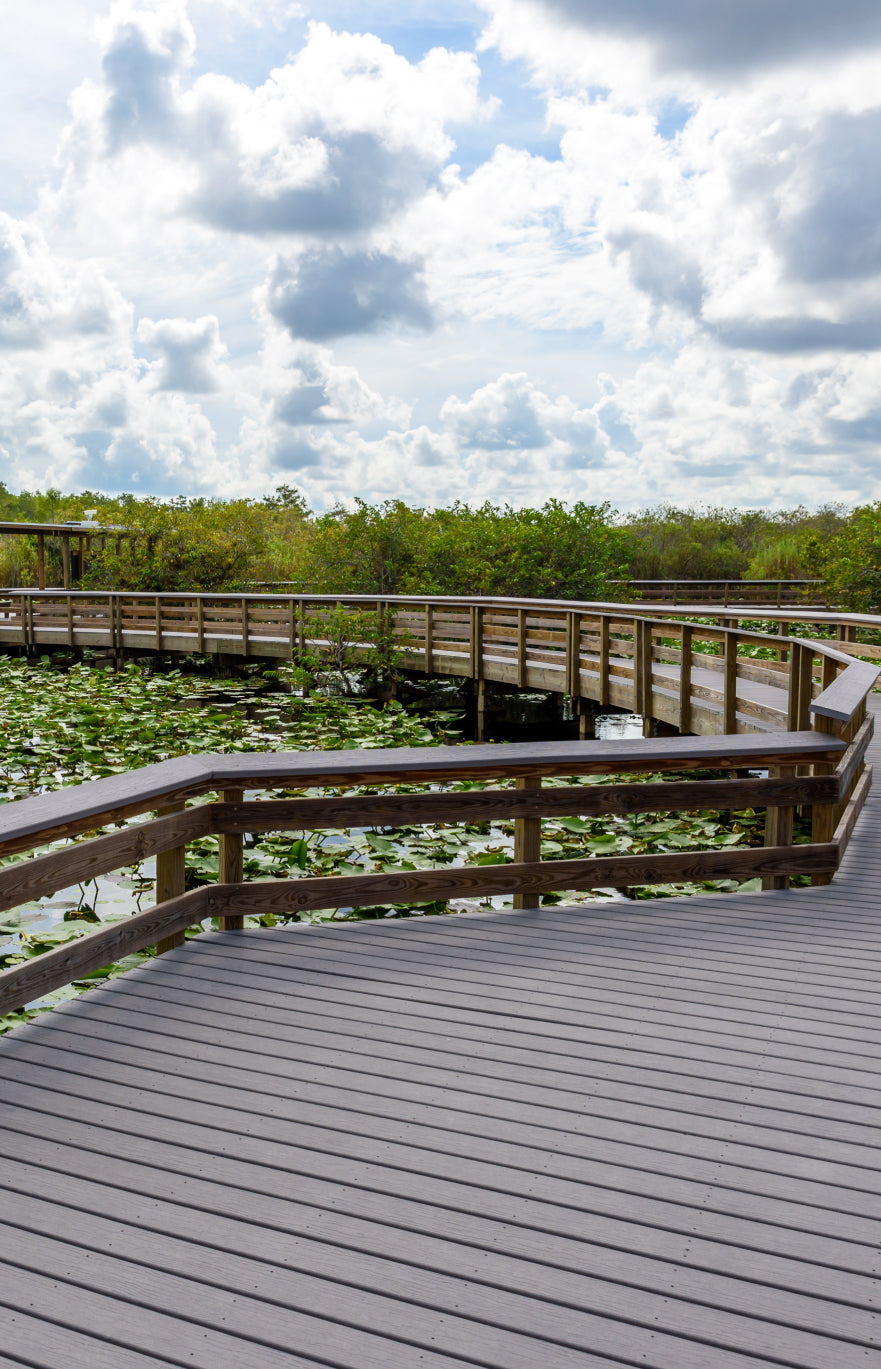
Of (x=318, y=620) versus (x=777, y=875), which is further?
(x=318, y=620)

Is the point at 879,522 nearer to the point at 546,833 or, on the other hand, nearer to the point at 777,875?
the point at 546,833

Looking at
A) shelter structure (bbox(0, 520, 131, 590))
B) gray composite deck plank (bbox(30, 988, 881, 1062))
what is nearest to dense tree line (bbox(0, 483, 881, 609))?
shelter structure (bbox(0, 520, 131, 590))

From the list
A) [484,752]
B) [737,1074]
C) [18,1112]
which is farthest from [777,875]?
[18,1112]

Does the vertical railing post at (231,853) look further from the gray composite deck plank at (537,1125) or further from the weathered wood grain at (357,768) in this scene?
the gray composite deck plank at (537,1125)

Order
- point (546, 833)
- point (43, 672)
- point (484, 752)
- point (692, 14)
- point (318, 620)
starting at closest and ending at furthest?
point (484, 752)
point (546, 833)
point (692, 14)
point (318, 620)
point (43, 672)

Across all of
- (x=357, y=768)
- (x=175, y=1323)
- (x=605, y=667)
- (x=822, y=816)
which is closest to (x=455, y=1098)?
(x=175, y=1323)

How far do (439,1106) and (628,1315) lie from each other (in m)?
0.82

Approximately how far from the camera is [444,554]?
2000cm

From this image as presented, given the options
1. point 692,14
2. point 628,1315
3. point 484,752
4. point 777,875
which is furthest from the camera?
point 692,14

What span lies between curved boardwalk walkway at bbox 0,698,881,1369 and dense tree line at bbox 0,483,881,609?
52.8 feet

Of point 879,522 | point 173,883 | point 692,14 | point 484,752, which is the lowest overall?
point 173,883

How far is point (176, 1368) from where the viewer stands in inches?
68.0

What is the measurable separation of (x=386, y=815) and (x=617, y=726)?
1109cm

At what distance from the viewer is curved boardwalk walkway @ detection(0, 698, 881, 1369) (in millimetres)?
1828
